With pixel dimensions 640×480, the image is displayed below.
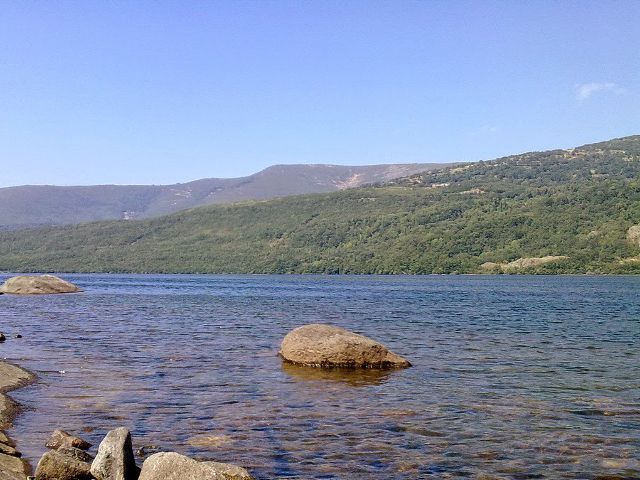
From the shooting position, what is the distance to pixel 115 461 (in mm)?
12031

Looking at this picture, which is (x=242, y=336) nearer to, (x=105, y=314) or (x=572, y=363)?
(x=572, y=363)

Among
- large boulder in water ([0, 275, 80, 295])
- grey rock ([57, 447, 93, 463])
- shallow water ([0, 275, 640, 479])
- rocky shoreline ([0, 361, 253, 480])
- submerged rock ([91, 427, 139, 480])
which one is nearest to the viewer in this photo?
rocky shoreline ([0, 361, 253, 480])

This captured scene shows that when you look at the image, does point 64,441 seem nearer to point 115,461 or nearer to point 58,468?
point 58,468

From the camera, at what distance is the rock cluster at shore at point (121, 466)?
1130 centimetres

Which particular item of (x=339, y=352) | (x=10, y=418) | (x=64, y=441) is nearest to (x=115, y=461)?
(x=64, y=441)

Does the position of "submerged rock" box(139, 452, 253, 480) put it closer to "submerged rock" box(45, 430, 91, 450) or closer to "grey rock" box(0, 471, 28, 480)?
"grey rock" box(0, 471, 28, 480)

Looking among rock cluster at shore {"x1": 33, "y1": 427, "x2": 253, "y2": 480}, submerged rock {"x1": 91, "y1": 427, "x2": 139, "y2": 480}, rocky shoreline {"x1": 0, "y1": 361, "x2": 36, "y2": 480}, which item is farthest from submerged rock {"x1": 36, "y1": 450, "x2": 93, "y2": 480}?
rocky shoreline {"x1": 0, "y1": 361, "x2": 36, "y2": 480}

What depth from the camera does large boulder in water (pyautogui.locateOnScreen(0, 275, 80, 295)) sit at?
A: 87988 mm

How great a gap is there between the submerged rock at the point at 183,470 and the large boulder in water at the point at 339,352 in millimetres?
15227

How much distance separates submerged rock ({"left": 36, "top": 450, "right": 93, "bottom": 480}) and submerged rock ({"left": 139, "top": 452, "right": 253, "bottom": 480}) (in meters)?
1.45

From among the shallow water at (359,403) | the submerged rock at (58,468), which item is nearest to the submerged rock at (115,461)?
the submerged rock at (58,468)

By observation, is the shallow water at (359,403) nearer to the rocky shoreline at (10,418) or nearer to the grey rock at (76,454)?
the rocky shoreline at (10,418)

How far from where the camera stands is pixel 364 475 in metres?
13.1

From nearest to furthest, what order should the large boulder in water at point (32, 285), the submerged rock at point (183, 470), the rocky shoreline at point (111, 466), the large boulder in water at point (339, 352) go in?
the submerged rock at point (183, 470) < the rocky shoreline at point (111, 466) < the large boulder in water at point (339, 352) < the large boulder in water at point (32, 285)
